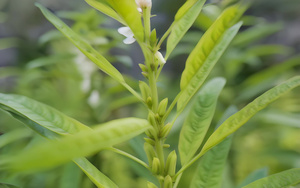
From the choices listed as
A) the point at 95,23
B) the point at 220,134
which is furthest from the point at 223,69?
the point at 220,134

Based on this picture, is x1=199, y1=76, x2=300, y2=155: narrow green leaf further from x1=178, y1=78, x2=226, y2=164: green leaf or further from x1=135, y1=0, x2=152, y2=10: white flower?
x1=135, y1=0, x2=152, y2=10: white flower

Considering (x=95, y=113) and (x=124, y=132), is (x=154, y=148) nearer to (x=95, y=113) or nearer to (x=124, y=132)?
(x=124, y=132)

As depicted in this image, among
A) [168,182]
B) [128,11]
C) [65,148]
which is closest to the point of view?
[65,148]

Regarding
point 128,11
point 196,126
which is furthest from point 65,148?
point 196,126

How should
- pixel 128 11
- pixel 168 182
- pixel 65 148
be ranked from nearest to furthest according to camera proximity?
pixel 65 148
pixel 128 11
pixel 168 182

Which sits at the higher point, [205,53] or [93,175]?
[205,53]

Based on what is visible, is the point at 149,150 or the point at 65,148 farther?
the point at 149,150

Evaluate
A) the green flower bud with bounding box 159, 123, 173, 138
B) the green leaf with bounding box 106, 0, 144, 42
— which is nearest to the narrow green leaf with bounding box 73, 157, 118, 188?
the green flower bud with bounding box 159, 123, 173, 138

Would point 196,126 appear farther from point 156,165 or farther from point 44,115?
point 44,115
